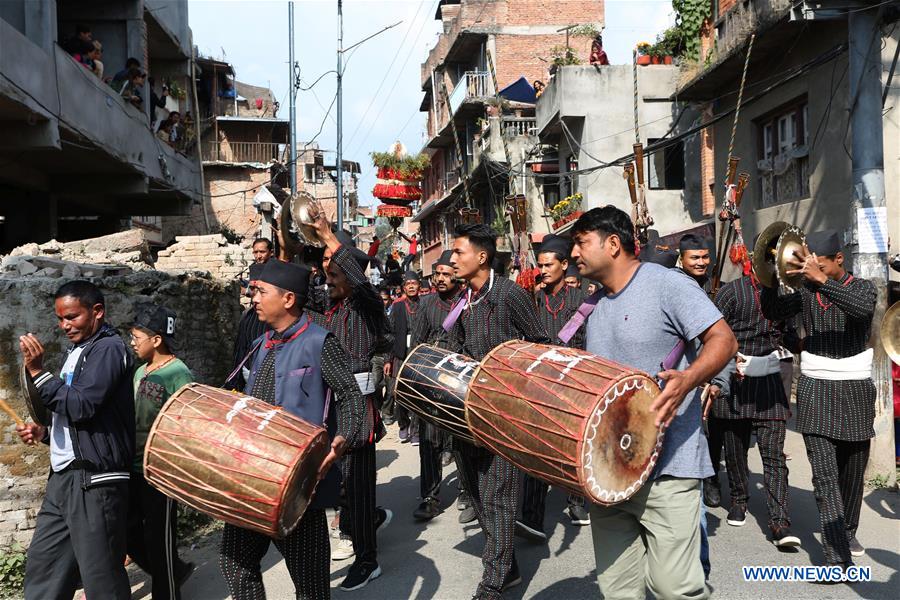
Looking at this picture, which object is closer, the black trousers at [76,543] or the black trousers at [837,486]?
the black trousers at [76,543]

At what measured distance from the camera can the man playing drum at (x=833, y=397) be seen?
4.73 meters

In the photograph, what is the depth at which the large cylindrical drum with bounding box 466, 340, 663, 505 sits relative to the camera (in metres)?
2.96

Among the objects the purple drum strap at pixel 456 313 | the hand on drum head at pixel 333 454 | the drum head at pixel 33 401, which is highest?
the purple drum strap at pixel 456 313

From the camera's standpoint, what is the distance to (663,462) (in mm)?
3197

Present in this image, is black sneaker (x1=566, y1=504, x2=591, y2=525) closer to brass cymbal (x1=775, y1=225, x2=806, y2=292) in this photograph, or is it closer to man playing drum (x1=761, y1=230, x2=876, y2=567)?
man playing drum (x1=761, y1=230, x2=876, y2=567)

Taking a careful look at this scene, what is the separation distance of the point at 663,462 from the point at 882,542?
10.7 feet

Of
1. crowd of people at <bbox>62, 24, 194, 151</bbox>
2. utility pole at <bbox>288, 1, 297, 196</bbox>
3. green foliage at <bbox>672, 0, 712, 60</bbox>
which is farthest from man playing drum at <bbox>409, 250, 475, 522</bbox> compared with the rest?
utility pole at <bbox>288, 1, 297, 196</bbox>

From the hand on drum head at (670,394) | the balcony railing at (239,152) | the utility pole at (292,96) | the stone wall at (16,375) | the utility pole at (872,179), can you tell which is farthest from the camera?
the balcony railing at (239,152)

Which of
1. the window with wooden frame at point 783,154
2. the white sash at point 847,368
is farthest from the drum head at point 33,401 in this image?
the window with wooden frame at point 783,154

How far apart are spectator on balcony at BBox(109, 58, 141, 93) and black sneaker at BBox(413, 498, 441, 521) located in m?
10.7

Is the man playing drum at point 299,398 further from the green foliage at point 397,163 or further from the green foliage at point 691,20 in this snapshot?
the green foliage at point 397,163

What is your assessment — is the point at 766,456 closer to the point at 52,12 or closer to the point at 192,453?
the point at 192,453

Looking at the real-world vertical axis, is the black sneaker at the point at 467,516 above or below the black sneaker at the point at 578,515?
below

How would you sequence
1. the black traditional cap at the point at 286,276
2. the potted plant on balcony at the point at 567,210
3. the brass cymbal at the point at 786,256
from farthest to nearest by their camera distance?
the potted plant on balcony at the point at 567,210 < the brass cymbal at the point at 786,256 < the black traditional cap at the point at 286,276
